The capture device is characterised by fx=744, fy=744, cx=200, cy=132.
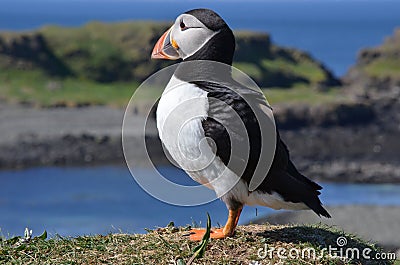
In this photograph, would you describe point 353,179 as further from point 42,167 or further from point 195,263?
point 195,263

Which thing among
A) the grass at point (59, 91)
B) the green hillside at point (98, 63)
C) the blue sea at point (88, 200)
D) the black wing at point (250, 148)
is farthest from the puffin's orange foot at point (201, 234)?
the green hillside at point (98, 63)

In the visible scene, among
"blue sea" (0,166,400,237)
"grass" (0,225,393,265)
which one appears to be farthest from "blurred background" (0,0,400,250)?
"grass" (0,225,393,265)

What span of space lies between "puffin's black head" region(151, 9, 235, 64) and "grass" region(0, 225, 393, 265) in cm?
193

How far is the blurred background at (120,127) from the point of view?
42.9 m

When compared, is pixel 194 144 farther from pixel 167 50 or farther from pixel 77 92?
pixel 77 92

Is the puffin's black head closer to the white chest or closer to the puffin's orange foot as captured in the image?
the white chest

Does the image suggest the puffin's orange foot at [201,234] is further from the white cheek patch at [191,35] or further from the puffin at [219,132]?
the white cheek patch at [191,35]

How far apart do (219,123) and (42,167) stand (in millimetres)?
47310

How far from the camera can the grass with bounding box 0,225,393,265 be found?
7.37 metres

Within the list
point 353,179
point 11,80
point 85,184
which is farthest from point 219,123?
point 11,80

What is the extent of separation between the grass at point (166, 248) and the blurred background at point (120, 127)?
17700 mm

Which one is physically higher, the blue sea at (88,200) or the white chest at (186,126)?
the blue sea at (88,200)

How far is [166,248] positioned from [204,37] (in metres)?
2.24

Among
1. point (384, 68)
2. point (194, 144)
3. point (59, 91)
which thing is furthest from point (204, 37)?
point (384, 68)
